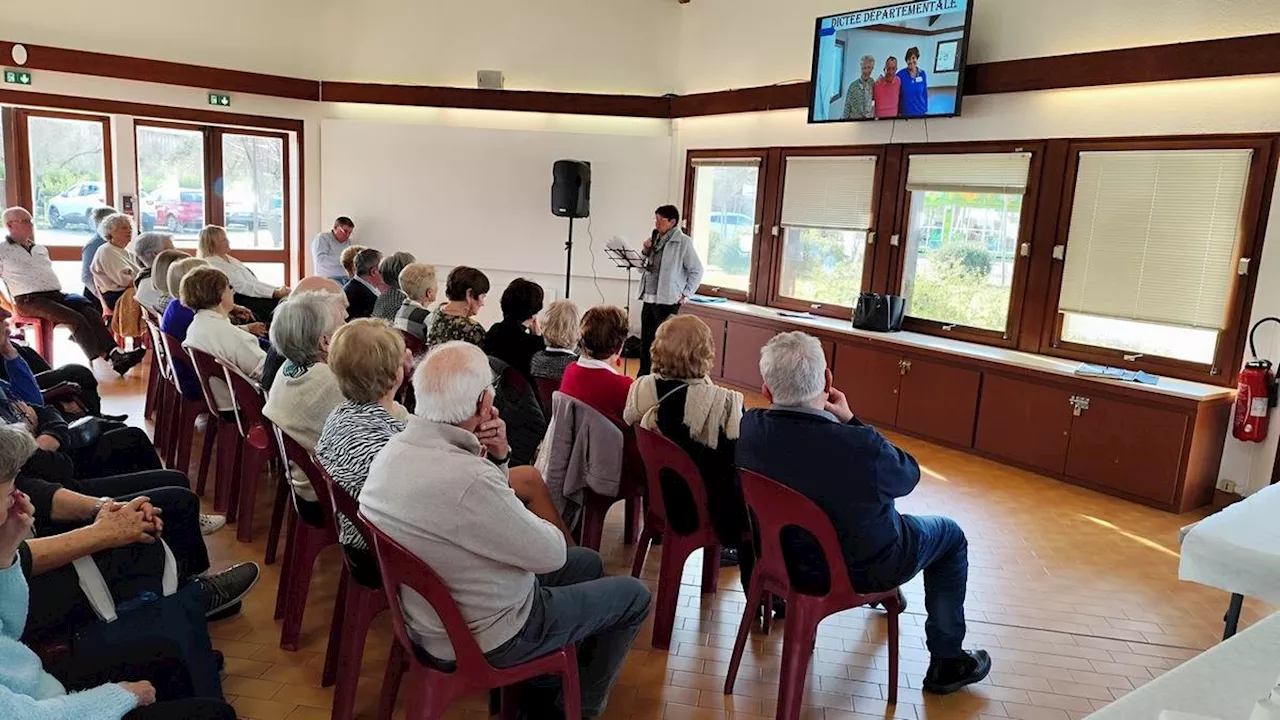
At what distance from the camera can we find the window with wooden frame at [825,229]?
23.8 ft

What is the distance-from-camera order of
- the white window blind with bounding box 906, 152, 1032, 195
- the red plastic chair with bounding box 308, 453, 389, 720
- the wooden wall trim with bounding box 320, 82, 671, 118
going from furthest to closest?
the wooden wall trim with bounding box 320, 82, 671, 118 < the white window blind with bounding box 906, 152, 1032, 195 < the red plastic chair with bounding box 308, 453, 389, 720

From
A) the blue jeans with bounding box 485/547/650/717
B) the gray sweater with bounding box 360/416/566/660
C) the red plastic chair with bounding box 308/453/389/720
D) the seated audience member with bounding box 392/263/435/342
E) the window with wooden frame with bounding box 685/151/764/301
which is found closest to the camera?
the gray sweater with bounding box 360/416/566/660

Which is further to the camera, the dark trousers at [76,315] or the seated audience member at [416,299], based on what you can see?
the dark trousers at [76,315]

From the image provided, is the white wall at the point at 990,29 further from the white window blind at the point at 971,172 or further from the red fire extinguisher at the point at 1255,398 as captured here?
the red fire extinguisher at the point at 1255,398

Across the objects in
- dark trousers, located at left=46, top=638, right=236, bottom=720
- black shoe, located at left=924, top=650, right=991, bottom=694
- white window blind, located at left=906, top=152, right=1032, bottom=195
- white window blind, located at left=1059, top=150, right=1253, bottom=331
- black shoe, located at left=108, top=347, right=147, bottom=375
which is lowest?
black shoe, located at left=924, top=650, right=991, bottom=694

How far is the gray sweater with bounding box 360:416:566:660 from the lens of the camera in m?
1.90

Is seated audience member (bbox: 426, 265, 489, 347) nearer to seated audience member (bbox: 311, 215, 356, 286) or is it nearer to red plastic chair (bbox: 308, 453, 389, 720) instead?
red plastic chair (bbox: 308, 453, 389, 720)

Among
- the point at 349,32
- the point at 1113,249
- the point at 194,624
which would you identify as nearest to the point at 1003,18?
the point at 1113,249

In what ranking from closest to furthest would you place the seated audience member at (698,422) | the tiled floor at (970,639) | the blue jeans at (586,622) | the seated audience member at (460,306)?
the blue jeans at (586,622)
the tiled floor at (970,639)
the seated audience member at (698,422)
the seated audience member at (460,306)

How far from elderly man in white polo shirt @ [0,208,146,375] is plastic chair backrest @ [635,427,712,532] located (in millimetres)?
5660

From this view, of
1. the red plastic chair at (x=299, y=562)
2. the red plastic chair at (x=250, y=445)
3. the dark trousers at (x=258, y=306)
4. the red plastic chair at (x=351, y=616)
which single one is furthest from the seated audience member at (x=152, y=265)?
the red plastic chair at (x=351, y=616)

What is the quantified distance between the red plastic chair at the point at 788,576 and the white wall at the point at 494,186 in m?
6.85

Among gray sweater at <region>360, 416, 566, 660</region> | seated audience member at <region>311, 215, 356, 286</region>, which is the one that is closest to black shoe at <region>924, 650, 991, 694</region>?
gray sweater at <region>360, 416, 566, 660</region>

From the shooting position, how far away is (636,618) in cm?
238
